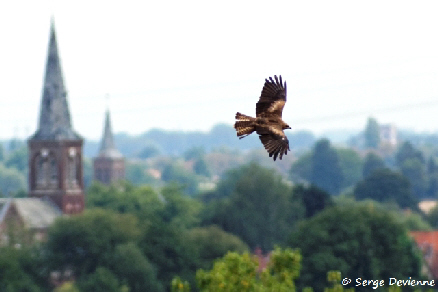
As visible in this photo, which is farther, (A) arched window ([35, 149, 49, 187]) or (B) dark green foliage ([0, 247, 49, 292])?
(A) arched window ([35, 149, 49, 187])

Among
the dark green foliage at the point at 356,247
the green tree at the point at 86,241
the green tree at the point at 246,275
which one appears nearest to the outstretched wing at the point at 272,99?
the green tree at the point at 246,275

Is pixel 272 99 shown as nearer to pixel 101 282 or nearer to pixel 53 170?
pixel 101 282

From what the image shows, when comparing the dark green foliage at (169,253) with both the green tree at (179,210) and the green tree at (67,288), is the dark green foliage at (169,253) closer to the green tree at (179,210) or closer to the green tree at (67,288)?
the green tree at (67,288)

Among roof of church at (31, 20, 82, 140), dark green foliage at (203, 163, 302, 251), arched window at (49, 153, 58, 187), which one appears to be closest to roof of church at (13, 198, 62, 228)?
arched window at (49, 153, 58, 187)

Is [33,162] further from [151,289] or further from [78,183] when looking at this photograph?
[151,289]

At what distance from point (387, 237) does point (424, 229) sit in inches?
2546

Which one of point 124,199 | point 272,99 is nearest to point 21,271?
point 124,199

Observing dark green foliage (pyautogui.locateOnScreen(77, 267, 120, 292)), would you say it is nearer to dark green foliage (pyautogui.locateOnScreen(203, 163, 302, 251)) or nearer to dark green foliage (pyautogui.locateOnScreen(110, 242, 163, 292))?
dark green foliage (pyautogui.locateOnScreen(110, 242, 163, 292))

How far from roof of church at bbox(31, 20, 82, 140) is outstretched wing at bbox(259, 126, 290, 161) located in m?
130

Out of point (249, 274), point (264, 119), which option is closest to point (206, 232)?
point (249, 274)

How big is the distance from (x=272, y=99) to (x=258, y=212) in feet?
450

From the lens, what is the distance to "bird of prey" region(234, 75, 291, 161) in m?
18.5

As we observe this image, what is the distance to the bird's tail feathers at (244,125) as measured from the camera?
18594 millimetres

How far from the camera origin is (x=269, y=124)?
18.5 meters
